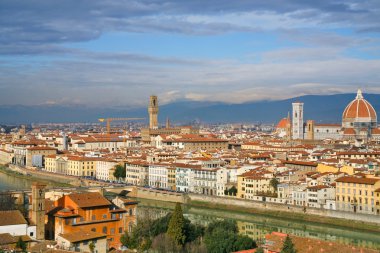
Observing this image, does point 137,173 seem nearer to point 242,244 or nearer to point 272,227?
point 272,227

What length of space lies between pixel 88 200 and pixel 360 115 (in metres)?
61.1

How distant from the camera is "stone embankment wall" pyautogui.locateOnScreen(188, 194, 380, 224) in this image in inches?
1074

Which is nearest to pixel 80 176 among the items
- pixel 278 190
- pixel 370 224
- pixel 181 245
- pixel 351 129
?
pixel 278 190

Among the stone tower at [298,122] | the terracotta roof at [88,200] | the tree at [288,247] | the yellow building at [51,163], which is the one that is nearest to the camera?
the tree at [288,247]

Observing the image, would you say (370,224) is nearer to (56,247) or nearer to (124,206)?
(124,206)

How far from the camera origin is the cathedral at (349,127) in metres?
75.7

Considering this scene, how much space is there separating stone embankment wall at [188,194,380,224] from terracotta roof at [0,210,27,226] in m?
14.5

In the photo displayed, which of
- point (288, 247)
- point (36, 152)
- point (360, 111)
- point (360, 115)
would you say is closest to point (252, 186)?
point (288, 247)

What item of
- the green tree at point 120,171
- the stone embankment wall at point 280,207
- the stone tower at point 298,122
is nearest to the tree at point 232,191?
the stone embankment wall at point 280,207

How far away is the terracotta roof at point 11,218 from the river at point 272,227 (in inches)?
329

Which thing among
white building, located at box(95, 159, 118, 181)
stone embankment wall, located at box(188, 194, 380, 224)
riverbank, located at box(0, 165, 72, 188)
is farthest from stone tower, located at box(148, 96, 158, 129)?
stone embankment wall, located at box(188, 194, 380, 224)

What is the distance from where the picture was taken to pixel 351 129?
76.4 meters

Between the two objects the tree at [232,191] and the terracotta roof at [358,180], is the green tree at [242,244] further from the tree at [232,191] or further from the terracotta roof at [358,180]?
the tree at [232,191]

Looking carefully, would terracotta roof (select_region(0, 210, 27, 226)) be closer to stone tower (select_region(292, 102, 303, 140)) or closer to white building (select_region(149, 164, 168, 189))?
white building (select_region(149, 164, 168, 189))
